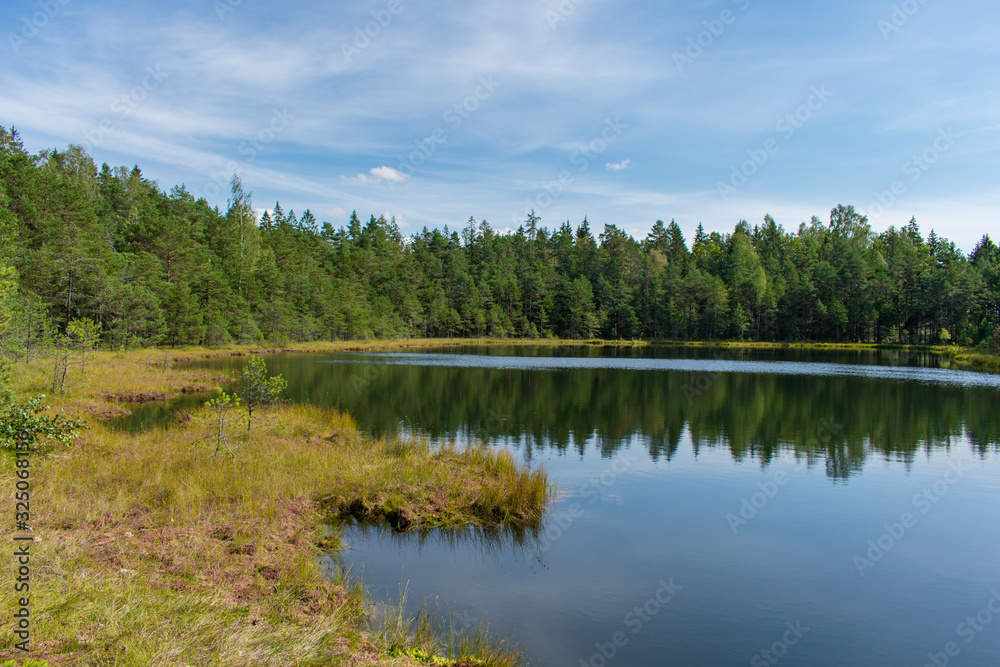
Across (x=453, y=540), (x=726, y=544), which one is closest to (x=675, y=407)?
(x=726, y=544)

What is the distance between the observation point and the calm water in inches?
331

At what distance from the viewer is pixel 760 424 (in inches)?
1006

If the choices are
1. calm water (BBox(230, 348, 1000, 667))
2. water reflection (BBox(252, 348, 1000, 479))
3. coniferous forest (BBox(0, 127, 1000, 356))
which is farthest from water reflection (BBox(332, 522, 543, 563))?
coniferous forest (BBox(0, 127, 1000, 356))

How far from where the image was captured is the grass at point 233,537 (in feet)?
18.7

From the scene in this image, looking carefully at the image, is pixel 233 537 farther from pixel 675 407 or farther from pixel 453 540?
pixel 675 407

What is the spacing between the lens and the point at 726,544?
38.8 ft

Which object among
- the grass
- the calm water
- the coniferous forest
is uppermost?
the coniferous forest

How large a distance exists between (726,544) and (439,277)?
10665 cm

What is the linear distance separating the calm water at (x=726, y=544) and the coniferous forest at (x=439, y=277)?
31.1 metres

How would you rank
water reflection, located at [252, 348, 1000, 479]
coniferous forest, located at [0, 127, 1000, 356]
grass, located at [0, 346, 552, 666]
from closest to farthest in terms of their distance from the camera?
grass, located at [0, 346, 552, 666] < water reflection, located at [252, 348, 1000, 479] < coniferous forest, located at [0, 127, 1000, 356]

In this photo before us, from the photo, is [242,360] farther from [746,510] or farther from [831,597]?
[831,597]

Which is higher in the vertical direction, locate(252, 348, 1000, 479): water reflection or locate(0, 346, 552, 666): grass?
locate(0, 346, 552, 666): grass

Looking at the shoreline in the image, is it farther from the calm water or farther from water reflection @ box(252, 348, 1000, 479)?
water reflection @ box(252, 348, 1000, 479)

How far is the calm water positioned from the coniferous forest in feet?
102
